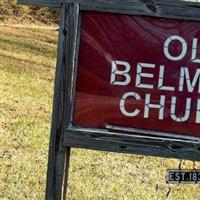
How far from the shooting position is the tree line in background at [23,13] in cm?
2058

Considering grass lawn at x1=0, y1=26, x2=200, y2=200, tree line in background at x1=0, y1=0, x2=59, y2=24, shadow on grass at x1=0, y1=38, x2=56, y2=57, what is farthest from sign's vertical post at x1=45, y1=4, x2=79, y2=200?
tree line in background at x1=0, y1=0, x2=59, y2=24

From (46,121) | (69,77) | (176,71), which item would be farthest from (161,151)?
(46,121)

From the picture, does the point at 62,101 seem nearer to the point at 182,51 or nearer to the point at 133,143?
the point at 133,143

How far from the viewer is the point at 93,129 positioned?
131 inches

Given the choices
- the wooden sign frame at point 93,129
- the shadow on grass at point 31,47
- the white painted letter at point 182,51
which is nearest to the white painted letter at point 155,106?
the wooden sign frame at point 93,129

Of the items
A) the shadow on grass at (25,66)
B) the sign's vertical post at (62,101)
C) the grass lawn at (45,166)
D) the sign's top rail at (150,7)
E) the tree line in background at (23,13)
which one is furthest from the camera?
the tree line in background at (23,13)

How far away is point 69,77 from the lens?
3.30 metres

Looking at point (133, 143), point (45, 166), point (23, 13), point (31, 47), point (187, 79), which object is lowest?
point (45, 166)

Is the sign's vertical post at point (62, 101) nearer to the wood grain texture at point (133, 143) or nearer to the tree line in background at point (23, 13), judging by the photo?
the wood grain texture at point (133, 143)

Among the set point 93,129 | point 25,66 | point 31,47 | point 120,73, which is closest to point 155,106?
point 120,73

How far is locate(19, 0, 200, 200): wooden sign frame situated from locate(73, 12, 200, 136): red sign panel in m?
0.05

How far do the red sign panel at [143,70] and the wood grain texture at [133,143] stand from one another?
0.08 meters

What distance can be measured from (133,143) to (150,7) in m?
0.82

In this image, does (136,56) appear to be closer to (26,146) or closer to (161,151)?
(161,151)
